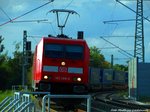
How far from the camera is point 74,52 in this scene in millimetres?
24703

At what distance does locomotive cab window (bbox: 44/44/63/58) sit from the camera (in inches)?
966

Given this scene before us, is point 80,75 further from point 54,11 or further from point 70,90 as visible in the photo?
point 54,11

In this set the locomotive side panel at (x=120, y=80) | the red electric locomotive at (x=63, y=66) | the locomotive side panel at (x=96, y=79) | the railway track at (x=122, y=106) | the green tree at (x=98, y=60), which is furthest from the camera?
the green tree at (x=98, y=60)

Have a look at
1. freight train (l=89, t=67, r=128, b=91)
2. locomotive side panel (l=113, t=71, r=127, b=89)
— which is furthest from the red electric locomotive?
locomotive side panel (l=113, t=71, r=127, b=89)

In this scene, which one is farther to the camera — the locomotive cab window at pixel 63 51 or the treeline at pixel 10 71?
the treeline at pixel 10 71

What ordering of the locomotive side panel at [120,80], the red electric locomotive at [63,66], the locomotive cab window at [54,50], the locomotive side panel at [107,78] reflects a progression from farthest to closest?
the locomotive side panel at [120,80], the locomotive side panel at [107,78], the locomotive cab window at [54,50], the red electric locomotive at [63,66]

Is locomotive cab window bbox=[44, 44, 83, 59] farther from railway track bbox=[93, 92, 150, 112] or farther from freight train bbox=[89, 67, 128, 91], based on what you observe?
freight train bbox=[89, 67, 128, 91]

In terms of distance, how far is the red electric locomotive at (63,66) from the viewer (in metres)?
24.2

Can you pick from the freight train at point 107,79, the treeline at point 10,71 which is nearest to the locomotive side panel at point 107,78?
the freight train at point 107,79

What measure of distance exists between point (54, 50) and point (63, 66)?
0.97m

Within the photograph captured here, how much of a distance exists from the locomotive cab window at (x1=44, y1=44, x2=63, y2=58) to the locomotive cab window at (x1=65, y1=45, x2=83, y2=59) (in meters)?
0.30

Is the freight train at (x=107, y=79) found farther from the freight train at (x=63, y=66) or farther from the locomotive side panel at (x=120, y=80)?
the freight train at (x=63, y=66)

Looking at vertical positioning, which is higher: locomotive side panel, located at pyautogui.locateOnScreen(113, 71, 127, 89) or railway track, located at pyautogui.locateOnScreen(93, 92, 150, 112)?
locomotive side panel, located at pyautogui.locateOnScreen(113, 71, 127, 89)

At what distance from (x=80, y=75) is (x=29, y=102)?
10648mm
